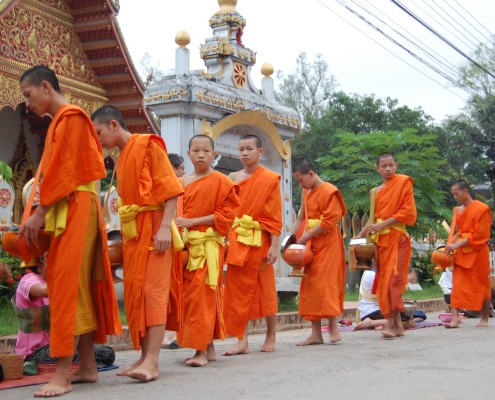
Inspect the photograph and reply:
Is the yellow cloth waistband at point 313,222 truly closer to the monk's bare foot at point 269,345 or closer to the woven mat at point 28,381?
the monk's bare foot at point 269,345

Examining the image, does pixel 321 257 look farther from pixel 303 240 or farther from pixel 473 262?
pixel 473 262

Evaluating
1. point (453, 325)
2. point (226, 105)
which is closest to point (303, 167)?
point (453, 325)

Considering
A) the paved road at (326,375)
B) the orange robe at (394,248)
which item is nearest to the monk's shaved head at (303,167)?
the orange robe at (394,248)

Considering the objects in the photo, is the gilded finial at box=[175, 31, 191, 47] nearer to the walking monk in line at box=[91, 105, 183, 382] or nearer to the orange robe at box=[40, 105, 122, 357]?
the walking monk in line at box=[91, 105, 183, 382]

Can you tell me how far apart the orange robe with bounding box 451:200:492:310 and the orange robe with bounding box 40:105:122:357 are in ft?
19.3

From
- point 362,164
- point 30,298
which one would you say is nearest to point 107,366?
point 30,298

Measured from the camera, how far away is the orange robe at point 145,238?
498 cm

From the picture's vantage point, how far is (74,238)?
4547 millimetres

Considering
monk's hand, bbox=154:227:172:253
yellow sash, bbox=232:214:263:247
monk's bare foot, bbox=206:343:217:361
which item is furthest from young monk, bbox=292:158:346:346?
monk's hand, bbox=154:227:172:253

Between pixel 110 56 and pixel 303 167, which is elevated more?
pixel 110 56

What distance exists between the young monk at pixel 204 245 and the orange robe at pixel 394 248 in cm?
244

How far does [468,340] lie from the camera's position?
7609mm

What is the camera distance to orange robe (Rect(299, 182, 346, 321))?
7285 mm

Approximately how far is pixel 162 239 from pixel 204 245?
3.23 ft
